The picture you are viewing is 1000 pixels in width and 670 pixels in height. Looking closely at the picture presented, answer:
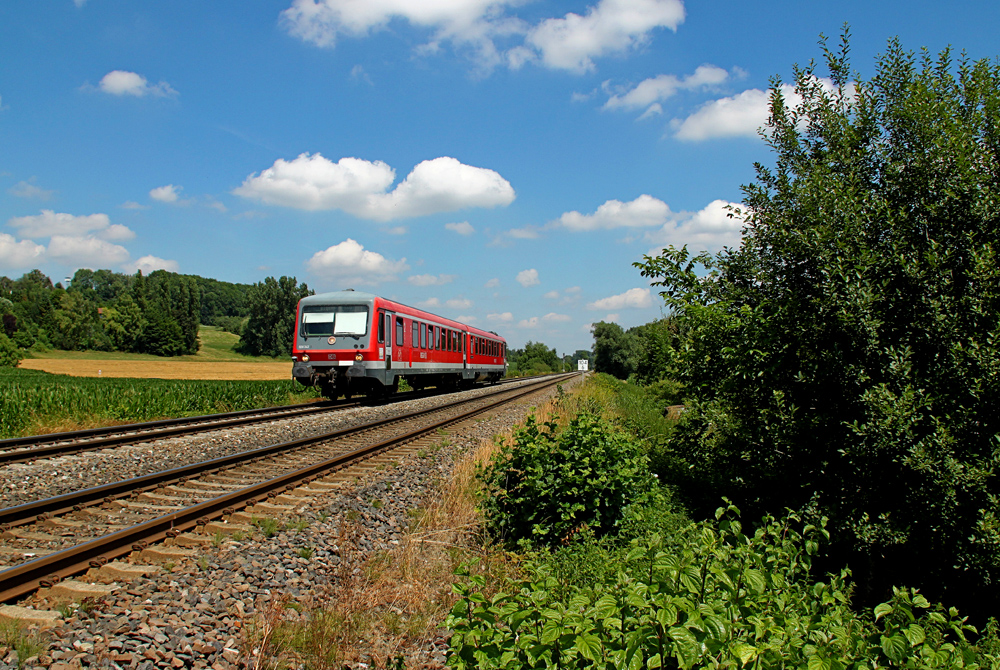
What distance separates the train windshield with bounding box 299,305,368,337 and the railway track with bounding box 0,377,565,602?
292 inches

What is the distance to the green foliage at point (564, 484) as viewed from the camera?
5086mm

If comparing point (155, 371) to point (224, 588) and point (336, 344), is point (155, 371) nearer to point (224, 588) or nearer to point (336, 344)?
point (336, 344)

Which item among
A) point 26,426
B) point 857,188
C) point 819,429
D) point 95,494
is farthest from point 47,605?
point 26,426

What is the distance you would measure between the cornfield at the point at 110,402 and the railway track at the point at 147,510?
22.8 feet

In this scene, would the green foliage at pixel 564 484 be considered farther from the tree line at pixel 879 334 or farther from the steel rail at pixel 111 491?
the steel rail at pixel 111 491

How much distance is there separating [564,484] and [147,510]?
4202 mm

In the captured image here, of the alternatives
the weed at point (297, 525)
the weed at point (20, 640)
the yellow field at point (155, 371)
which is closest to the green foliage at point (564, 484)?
the weed at point (297, 525)

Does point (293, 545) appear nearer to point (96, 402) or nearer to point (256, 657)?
point (256, 657)

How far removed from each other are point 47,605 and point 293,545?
5.37 ft

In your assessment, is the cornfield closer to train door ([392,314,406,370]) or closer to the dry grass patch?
train door ([392,314,406,370])

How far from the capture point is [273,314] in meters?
84.9

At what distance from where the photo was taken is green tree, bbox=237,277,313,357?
84938mm

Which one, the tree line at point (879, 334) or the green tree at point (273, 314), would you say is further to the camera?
the green tree at point (273, 314)

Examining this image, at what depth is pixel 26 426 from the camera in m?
11.7
